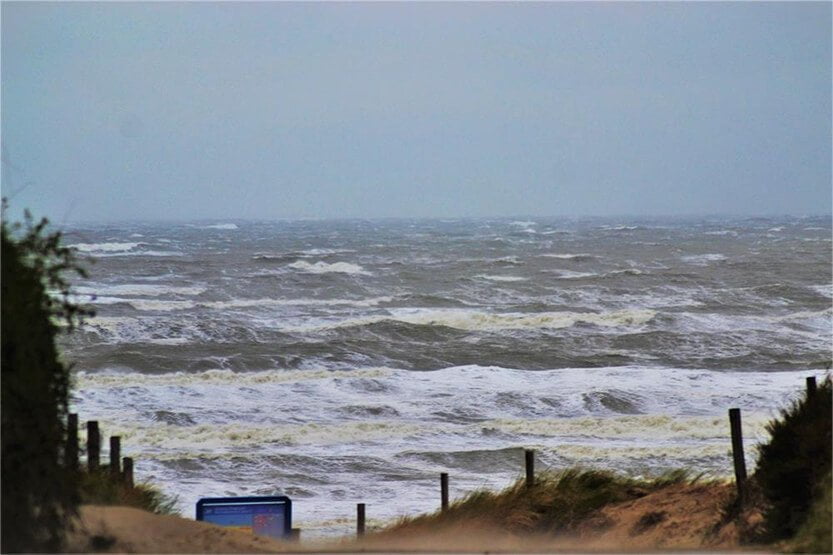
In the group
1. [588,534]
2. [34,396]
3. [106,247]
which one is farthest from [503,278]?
[34,396]

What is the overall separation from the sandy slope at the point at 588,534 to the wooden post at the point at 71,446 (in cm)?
41

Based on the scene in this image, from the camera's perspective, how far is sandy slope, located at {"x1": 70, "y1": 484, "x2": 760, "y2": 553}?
866cm

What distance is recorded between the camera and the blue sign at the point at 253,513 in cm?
1153

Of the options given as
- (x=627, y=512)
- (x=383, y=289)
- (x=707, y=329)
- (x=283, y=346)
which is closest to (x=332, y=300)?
(x=383, y=289)

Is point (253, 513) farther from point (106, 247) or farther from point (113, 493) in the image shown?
point (106, 247)

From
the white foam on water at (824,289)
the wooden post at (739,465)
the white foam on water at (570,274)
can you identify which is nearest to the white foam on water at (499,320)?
the white foam on water at (824,289)

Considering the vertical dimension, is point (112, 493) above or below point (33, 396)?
below

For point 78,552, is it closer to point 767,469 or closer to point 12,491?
point 12,491

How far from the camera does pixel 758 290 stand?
157ft

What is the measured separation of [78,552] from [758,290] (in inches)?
1721

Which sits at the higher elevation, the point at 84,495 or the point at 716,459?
the point at 84,495

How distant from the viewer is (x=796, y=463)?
9.76 meters

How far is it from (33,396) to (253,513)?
5.16 metres

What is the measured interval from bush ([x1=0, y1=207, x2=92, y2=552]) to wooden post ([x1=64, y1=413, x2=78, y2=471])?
19 centimetres
